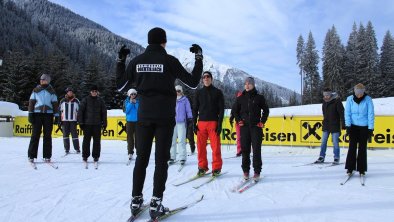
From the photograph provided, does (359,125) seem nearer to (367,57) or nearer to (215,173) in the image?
(215,173)

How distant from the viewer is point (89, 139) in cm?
889

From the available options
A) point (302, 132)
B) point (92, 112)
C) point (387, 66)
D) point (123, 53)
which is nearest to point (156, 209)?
point (123, 53)

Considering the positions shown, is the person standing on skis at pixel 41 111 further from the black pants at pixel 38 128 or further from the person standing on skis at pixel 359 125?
the person standing on skis at pixel 359 125

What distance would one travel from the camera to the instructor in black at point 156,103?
4180 millimetres

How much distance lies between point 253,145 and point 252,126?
37 cm

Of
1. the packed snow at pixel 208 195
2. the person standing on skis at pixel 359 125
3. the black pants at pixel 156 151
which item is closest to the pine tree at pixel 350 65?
the packed snow at pixel 208 195

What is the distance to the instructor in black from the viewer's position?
4.18 meters

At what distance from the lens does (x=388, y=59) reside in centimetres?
6159

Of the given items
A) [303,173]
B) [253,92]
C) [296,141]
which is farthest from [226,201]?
[296,141]

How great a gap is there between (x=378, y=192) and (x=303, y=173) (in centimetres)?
205

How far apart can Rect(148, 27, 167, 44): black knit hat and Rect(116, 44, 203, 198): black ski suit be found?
6 cm

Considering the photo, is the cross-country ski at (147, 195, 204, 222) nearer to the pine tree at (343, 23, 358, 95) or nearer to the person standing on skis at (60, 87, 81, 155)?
the person standing on skis at (60, 87, 81, 155)

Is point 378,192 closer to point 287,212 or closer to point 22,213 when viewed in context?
point 287,212

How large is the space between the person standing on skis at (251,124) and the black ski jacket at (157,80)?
2.69m
